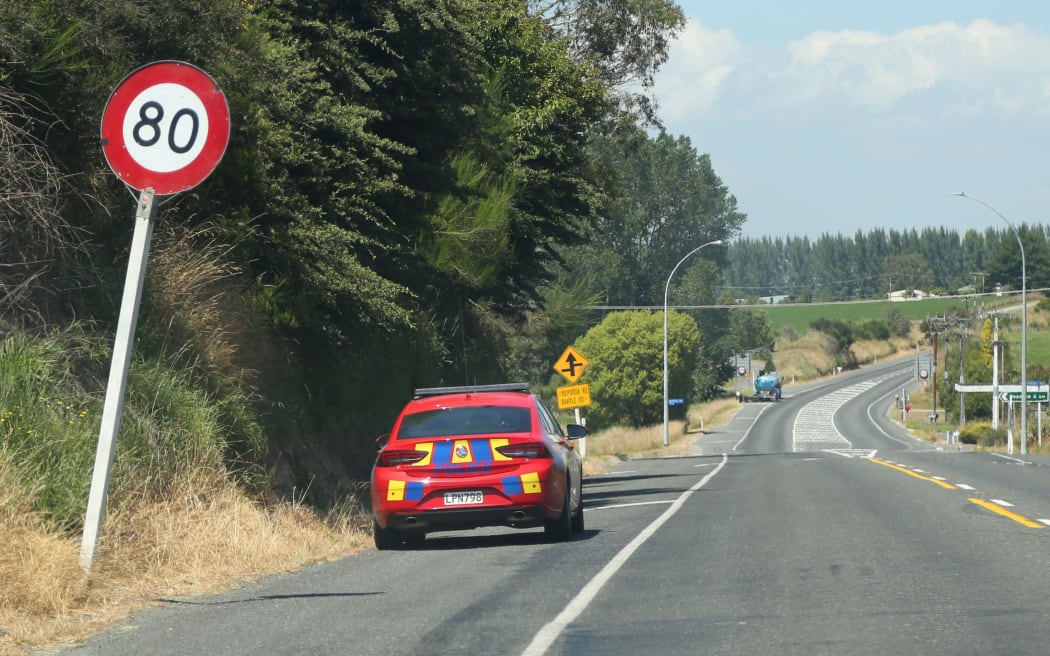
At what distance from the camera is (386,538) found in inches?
541

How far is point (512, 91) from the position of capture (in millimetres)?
30188

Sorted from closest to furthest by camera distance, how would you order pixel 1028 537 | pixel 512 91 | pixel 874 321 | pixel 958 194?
pixel 1028 537, pixel 512 91, pixel 958 194, pixel 874 321

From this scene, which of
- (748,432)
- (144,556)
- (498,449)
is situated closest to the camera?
(144,556)

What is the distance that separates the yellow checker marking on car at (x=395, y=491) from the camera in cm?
1342

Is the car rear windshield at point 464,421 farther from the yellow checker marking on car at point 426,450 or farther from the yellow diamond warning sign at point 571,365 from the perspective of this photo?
the yellow diamond warning sign at point 571,365

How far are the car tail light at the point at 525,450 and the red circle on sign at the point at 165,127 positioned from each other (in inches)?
199

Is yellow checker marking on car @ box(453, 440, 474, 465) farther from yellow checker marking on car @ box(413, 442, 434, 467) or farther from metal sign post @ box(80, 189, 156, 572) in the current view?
metal sign post @ box(80, 189, 156, 572)

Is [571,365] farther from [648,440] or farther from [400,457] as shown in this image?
[648,440]

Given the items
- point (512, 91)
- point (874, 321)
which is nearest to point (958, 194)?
point (512, 91)

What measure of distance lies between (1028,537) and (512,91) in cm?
1901

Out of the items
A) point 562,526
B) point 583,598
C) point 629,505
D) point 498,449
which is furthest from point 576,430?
point 583,598

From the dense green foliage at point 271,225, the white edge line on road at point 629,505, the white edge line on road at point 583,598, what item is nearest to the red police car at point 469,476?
the white edge line on road at point 583,598

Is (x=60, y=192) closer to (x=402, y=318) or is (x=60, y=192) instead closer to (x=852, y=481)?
(x=402, y=318)

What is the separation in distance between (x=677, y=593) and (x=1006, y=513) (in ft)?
26.5
